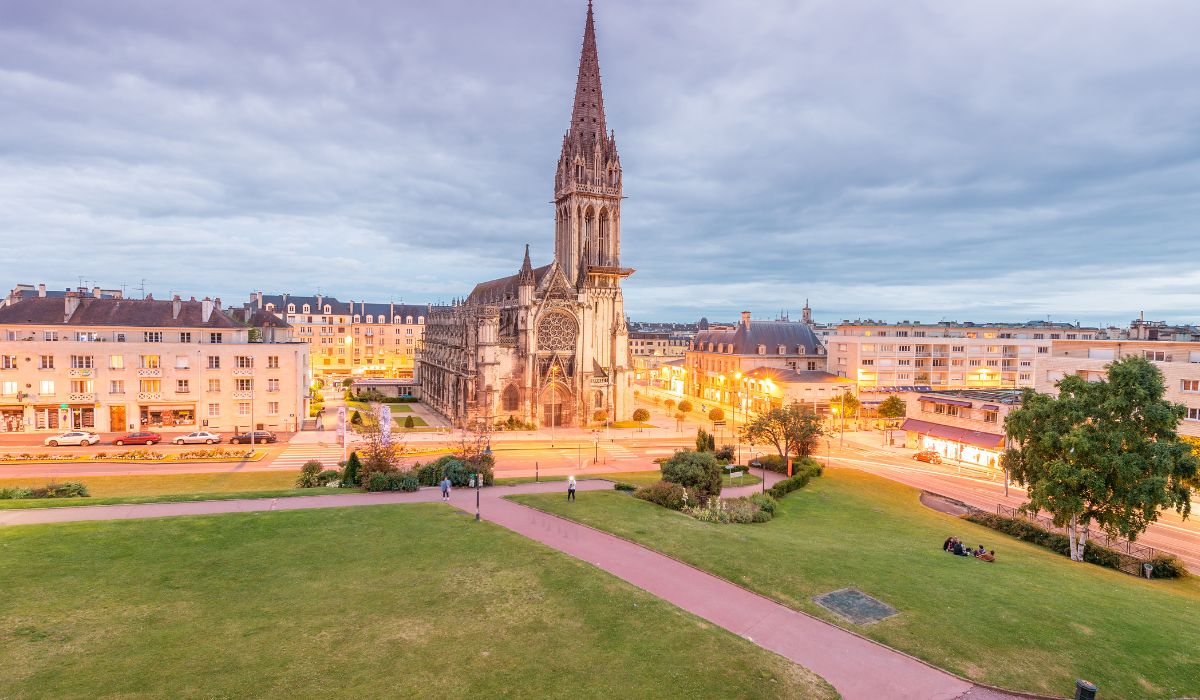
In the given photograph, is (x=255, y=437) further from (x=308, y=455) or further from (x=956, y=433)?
(x=956, y=433)

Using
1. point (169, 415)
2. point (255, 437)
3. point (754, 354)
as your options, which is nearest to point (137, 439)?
point (169, 415)

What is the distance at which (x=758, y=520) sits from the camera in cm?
3331

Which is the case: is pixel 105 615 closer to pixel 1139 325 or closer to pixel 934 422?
pixel 934 422

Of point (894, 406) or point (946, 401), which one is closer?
point (946, 401)

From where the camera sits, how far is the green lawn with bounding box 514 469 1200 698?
54.5ft

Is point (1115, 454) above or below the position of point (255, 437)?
above

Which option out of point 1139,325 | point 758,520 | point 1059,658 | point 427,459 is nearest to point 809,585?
point 1059,658

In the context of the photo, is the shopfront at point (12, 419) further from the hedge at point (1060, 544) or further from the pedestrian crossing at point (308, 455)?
the hedge at point (1060, 544)

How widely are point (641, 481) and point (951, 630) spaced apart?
1030 inches

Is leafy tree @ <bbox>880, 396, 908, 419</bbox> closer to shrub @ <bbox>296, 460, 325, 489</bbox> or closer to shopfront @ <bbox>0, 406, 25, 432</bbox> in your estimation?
shrub @ <bbox>296, 460, 325, 489</bbox>

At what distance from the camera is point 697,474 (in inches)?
1442

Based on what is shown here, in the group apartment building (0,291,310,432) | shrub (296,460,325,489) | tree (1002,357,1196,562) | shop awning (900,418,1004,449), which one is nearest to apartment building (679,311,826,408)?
shop awning (900,418,1004,449)

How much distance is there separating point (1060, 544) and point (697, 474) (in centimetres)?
1980

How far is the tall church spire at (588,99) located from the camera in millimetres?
81494
